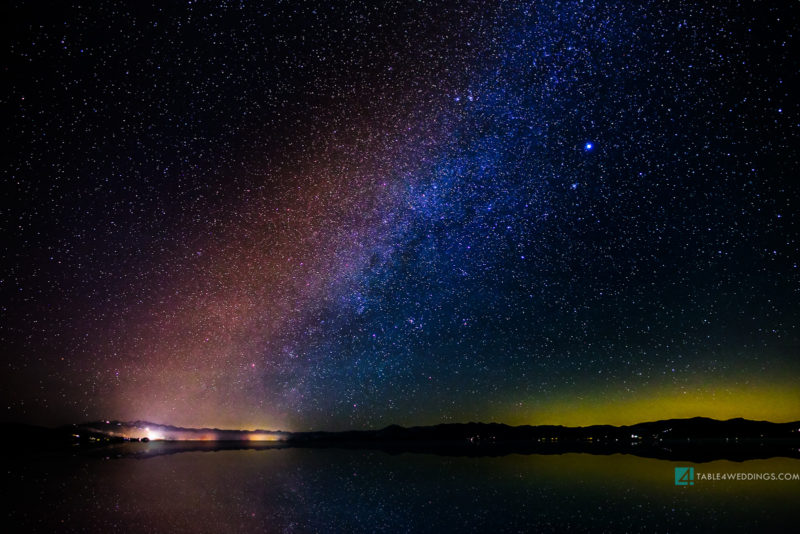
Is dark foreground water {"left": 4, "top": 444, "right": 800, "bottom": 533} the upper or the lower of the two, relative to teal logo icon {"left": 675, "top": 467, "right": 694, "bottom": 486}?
upper

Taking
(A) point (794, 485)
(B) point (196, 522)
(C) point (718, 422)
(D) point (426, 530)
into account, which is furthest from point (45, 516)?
(C) point (718, 422)

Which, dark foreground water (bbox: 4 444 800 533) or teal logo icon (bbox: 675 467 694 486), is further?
teal logo icon (bbox: 675 467 694 486)

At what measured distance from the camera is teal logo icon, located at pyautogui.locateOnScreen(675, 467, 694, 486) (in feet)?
31.0

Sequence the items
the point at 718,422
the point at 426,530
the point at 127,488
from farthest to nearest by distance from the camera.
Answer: the point at 718,422 → the point at 127,488 → the point at 426,530

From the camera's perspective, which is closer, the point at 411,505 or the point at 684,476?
the point at 411,505

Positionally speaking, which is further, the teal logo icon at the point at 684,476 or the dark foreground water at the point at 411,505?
the teal logo icon at the point at 684,476

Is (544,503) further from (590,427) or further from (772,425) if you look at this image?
(772,425)

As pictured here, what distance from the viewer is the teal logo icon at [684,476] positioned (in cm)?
945

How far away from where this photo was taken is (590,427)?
3644 inches

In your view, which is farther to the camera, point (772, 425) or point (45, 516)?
point (772, 425)

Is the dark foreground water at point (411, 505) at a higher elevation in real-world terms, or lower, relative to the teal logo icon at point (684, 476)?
higher

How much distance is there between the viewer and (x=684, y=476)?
1065cm

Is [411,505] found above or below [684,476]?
above

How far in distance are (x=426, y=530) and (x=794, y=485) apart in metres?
8.83
